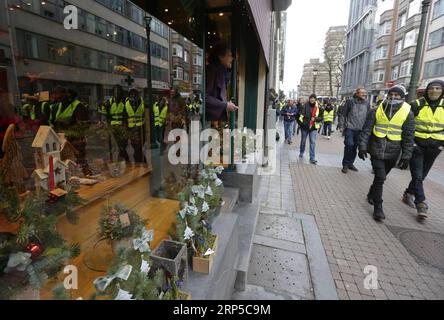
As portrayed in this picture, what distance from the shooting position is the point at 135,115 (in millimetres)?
4762

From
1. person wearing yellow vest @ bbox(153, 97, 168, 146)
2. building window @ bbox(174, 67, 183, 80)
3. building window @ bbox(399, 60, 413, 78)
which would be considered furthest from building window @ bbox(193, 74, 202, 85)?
building window @ bbox(399, 60, 413, 78)

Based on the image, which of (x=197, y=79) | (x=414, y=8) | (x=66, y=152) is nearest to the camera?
(x=66, y=152)

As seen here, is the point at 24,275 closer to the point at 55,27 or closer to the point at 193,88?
the point at 193,88

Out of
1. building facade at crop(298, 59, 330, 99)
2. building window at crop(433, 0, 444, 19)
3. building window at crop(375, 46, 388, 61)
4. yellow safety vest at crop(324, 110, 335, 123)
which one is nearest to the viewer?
yellow safety vest at crop(324, 110, 335, 123)

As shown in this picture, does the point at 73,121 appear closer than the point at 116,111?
Yes

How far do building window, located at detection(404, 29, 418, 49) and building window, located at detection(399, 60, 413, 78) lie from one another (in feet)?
6.59

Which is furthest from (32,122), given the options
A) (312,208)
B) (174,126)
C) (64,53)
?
(312,208)

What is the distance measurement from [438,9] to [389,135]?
31.7m

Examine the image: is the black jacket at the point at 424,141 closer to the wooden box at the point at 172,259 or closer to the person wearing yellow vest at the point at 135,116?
the wooden box at the point at 172,259

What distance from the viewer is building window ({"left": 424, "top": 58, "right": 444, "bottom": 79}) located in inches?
924

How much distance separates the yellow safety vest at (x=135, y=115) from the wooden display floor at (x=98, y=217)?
1.19m

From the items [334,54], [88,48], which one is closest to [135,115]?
[88,48]

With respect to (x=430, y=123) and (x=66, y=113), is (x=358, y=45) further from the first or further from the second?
(x=66, y=113)

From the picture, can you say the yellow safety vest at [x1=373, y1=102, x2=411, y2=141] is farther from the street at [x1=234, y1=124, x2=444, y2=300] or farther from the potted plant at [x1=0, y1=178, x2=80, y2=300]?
the potted plant at [x1=0, y1=178, x2=80, y2=300]
